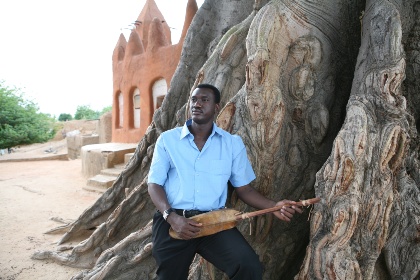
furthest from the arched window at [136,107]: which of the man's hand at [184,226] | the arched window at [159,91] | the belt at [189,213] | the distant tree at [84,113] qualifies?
the distant tree at [84,113]

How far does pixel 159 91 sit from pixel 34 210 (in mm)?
4716

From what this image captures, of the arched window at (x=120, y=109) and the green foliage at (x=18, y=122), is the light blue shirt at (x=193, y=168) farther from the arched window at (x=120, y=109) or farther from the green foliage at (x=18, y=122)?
the green foliage at (x=18, y=122)

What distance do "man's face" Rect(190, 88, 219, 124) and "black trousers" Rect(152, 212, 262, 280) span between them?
1.81ft

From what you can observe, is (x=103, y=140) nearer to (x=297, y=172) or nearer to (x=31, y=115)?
(x=31, y=115)

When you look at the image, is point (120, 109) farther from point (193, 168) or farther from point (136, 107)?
point (193, 168)

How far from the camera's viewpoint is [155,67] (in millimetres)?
9570

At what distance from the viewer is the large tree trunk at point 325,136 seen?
188cm

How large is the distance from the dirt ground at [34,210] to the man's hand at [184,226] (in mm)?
2206

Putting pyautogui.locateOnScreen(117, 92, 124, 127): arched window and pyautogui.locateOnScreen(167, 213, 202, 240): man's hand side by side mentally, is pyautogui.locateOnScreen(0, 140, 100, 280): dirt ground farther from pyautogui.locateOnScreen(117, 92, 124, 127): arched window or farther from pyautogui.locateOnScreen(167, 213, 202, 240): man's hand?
pyautogui.locateOnScreen(167, 213, 202, 240): man's hand

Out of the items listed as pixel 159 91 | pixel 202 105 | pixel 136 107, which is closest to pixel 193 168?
pixel 202 105

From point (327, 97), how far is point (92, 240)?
2586 mm

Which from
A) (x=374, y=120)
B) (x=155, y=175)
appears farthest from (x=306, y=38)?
(x=155, y=175)

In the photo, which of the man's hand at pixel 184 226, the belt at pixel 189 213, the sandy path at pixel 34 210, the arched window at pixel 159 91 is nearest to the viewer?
the man's hand at pixel 184 226

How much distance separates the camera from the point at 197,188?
182 centimetres
